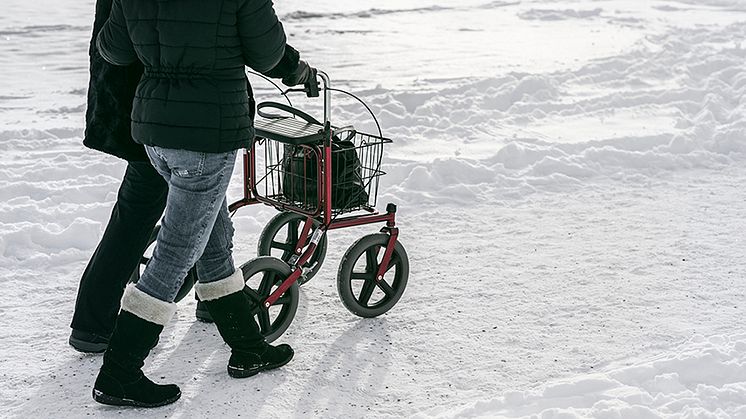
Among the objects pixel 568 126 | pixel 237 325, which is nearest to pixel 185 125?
pixel 237 325

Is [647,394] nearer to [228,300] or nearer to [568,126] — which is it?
[228,300]

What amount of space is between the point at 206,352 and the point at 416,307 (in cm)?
116

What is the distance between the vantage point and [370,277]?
462 cm

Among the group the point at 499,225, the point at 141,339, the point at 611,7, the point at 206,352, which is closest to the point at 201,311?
the point at 206,352

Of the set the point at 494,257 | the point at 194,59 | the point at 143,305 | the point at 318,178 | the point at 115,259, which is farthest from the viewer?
the point at 494,257

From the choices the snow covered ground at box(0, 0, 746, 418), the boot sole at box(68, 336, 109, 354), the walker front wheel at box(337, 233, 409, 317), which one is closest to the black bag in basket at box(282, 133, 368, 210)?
the walker front wheel at box(337, 233, 409, 317)

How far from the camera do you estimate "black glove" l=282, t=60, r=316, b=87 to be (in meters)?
3.81

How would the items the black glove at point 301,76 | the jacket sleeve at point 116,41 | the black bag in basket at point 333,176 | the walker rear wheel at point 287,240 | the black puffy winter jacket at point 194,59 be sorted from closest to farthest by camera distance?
1. the black puffy winter jacket at point 194,59
2. the jacket sleeve at point 116,41
3. the black glove at point 301,76
4. the black bag in basket at point 333,176
5. the walker rear wheel at point 287,240

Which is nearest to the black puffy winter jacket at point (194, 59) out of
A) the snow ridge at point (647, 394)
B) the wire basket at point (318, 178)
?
the wire basket at point (318, 178)

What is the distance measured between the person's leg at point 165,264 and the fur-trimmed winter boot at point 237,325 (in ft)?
0.75

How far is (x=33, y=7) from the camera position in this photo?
18047 millimetres

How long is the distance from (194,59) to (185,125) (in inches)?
9.4

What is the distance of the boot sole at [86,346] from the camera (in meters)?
4.18

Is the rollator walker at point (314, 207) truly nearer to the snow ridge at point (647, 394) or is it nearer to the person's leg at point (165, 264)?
the person's leg at point (165, 264)
